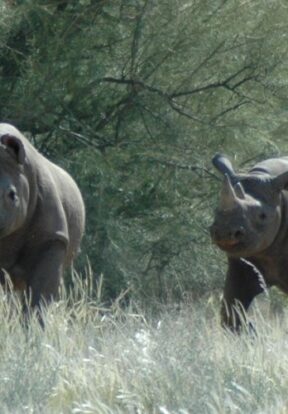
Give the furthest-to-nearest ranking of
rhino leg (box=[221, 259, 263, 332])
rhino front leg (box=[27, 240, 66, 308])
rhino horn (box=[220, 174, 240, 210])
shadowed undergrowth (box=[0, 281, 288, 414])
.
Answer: rhino leg (box=[221, 259, 263, 332]) → rhino horn (box=[220, 174, 240, 210]) → rhino front leg (box=[27, 240, 66, 308]) → shadowed undergrowth (box=[0, 281, 288, 414])

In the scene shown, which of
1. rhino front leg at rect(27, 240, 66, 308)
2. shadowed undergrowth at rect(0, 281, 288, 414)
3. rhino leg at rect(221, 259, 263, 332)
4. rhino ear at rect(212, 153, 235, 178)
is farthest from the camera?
rhino ear at rect(212, 153, 235, 178)

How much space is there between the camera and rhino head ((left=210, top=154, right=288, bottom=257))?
39.2 ft

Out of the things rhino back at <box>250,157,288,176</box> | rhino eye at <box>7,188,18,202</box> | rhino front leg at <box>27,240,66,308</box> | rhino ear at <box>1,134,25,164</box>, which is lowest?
rhino front leg at <box>27,240,66,308</box>

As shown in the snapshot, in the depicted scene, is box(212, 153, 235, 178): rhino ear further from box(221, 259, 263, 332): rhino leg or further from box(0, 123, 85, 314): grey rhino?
box(0, 123, 85, 314): grey rhino

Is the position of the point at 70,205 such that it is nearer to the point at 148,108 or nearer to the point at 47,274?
the point at 47,274

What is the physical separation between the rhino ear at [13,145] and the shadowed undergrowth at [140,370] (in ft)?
6.58

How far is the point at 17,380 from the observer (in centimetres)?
808

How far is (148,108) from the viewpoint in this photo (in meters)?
16.8

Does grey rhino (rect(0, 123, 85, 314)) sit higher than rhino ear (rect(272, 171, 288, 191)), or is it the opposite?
rhino ear (rect(272, 171, 288, 191))

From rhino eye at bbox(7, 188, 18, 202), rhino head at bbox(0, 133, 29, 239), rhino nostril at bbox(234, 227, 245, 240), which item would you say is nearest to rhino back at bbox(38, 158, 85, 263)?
rhino head at bbox(0, 133, 29, 239)

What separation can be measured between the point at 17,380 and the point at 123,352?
2.36 ft

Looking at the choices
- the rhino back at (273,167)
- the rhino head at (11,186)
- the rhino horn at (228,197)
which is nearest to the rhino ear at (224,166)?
the rhino back at (273,167)

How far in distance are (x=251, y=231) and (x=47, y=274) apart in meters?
1.63

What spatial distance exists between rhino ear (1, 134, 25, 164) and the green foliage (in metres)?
4.71
